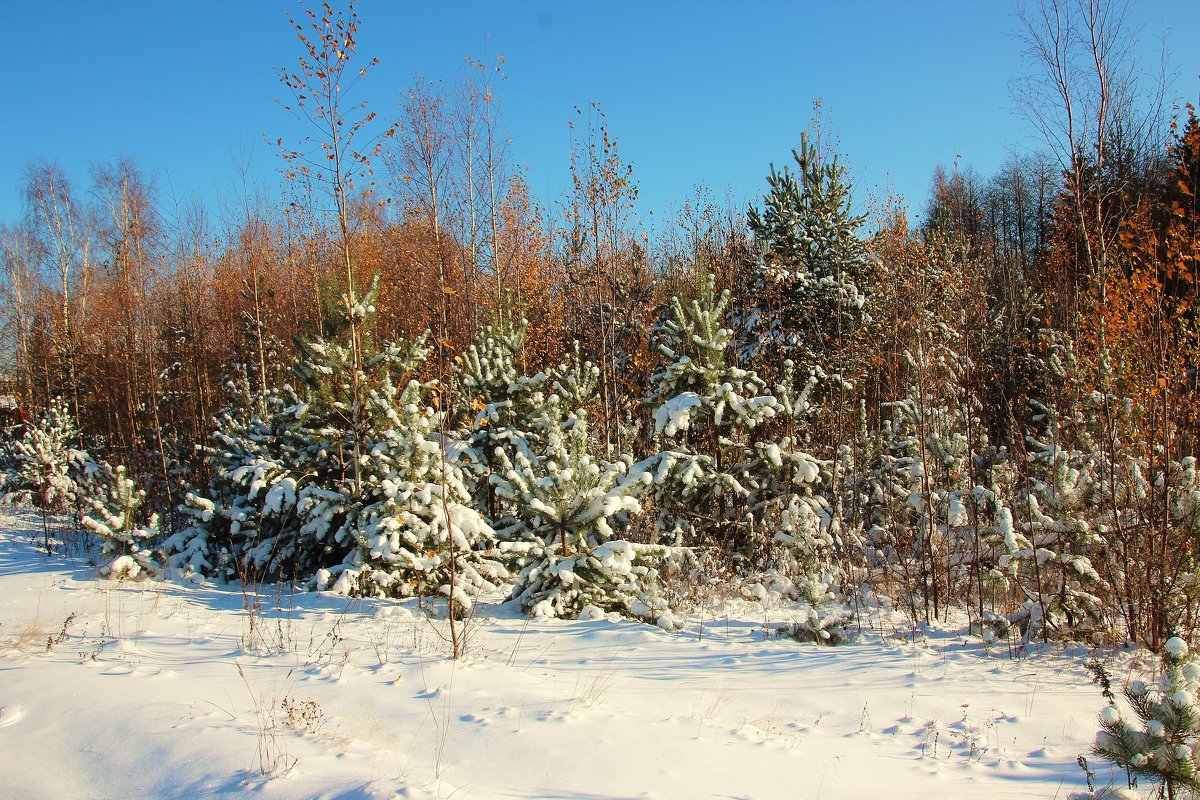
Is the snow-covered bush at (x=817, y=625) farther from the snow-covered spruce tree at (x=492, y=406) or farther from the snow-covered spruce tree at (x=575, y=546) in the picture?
the snow-covered spruce tree at (x=492, y=406)

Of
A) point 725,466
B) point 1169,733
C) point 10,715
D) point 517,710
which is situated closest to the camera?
point 1169,733

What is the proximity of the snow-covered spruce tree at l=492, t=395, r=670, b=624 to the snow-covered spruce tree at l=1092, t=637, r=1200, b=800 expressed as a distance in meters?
4.45

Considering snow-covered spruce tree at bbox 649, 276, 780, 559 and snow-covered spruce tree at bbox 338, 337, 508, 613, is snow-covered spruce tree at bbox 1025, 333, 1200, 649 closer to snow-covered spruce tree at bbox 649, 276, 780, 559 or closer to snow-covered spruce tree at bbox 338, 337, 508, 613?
snow-covered spruce tree at bbox 649, 276, 780, 559

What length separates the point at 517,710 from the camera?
4.89 meters

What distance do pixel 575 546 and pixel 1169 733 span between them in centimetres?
541

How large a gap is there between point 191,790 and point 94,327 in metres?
22.8

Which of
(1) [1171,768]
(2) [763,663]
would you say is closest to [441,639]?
(2) [763,663]

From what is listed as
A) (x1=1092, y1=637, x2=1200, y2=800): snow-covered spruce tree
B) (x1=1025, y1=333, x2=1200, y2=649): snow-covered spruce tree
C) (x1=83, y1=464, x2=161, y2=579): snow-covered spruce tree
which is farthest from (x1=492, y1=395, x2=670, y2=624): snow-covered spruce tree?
(x1=83, y1=464, x2=161, y2=579): snow-covered spruce tree

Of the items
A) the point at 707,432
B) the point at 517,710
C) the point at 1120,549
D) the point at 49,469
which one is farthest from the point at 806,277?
the point at 49,469

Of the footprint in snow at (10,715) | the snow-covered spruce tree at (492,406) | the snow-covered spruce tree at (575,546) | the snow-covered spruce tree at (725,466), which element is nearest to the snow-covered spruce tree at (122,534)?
the snow-covered spruce tree at (492,406)

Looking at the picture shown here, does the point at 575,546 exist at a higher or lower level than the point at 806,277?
lower

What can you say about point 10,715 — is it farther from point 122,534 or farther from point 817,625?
point 817,625

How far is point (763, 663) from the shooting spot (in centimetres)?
621

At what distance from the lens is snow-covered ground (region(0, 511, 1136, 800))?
156 inches
